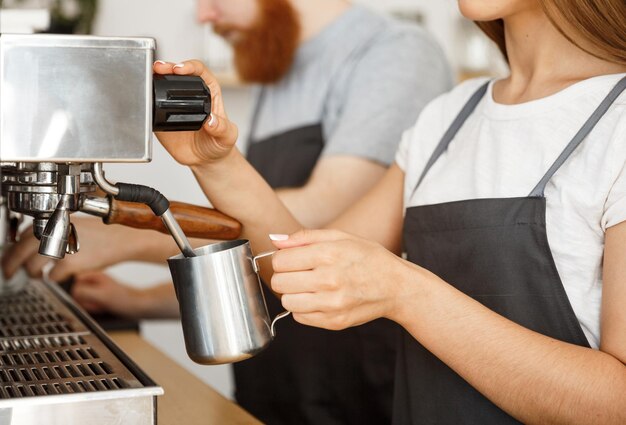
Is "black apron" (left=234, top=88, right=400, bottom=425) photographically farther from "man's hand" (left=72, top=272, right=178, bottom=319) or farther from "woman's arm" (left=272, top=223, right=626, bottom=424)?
"woman's arm" (left=272, top=223, right=626, bottom=424)

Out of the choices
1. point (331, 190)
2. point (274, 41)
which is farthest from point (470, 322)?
point (274, 41)

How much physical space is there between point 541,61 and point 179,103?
58 cm

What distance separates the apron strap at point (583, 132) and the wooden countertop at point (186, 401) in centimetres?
47

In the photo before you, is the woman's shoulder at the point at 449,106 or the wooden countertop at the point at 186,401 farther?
the woman's shoulder at the point at 449,106

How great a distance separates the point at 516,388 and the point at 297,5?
45.2 inches

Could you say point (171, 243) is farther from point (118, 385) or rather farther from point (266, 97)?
point (118, 385)

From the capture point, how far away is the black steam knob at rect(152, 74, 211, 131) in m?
0.77

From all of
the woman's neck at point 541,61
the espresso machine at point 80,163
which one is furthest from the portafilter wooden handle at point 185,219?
the woman's neck at point 541,61

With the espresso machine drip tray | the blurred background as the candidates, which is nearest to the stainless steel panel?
→ the espresso machine drip tray

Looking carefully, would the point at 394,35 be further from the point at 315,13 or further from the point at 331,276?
the point at 331,276

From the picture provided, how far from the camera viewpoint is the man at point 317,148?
159 cm

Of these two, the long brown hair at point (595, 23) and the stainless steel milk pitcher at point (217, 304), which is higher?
the long brown hair at point (595, 23)

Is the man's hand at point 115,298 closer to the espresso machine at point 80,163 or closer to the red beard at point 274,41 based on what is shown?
the red beard at point 274,41

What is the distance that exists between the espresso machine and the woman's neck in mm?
459
